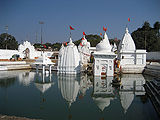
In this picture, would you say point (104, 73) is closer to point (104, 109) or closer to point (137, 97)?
point (137, 97)

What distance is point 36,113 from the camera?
7.40 meters

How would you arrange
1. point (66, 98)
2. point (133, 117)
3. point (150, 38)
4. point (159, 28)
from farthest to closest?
point (159, 28) < point (150, 38) < point (66, 98) < point (133, 117)

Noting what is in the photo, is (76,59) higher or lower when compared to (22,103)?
higher

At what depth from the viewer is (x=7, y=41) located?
182 ft

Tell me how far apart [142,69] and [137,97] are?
14864 millimetres

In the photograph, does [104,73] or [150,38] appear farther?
[150,38]

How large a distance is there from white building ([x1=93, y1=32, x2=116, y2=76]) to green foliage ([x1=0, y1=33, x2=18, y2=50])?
46222mm

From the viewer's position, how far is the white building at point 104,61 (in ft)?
60.6

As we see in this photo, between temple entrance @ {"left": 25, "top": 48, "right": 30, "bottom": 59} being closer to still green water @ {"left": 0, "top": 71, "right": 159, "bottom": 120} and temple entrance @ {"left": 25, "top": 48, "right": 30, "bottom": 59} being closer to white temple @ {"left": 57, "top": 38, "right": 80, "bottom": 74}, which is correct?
white temple @ {"left": 57, "top": 38, "right": 80, "bottom": 74}

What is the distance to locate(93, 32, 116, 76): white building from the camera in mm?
18484

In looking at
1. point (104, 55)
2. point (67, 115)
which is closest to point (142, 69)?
point (104, 55)

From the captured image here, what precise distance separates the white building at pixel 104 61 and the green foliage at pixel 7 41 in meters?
46.2

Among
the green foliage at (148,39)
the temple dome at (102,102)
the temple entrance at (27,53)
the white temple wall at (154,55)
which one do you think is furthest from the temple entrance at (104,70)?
the temple entrance at (27,53)

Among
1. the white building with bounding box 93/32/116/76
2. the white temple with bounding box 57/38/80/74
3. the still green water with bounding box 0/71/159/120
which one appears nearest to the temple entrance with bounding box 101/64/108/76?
the white building with bounding box 93/32/116/76
